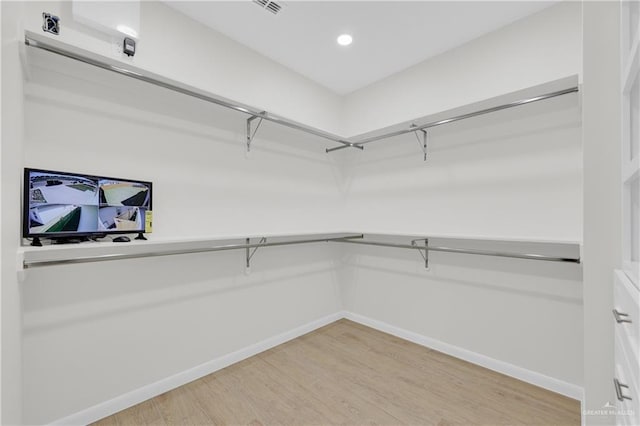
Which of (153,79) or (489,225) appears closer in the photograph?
(153,79)

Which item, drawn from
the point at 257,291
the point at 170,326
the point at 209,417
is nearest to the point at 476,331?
the point at 257,291

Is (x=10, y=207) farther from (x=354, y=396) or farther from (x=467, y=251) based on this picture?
(x=467, y=251)

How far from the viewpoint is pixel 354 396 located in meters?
1.87

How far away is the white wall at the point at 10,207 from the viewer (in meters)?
0.94

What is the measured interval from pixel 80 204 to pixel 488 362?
9.68ft

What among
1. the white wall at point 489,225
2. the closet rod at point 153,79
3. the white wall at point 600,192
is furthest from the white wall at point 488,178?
the closet rod at point 153,79

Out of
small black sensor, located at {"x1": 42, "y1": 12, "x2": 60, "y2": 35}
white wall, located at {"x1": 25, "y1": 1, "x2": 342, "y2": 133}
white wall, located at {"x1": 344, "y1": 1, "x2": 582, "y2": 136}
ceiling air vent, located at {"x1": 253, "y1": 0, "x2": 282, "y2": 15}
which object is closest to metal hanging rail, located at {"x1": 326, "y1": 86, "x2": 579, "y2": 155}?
white wall, located at {"x1": 344, "y1": 1, "x2": 582, "y2": 136}

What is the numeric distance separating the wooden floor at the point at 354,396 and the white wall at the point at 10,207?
79cm

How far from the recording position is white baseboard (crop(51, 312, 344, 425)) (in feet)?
5.20

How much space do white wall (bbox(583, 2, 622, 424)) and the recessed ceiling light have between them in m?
1.53

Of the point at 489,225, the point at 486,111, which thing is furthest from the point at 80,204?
the point at 489,225

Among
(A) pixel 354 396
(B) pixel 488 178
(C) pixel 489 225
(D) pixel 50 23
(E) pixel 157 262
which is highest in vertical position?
(D) pixel 50 23

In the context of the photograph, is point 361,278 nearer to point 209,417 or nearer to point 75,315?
point 209,417

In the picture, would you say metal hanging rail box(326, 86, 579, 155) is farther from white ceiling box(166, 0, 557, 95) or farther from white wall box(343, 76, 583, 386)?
white ceiling box(166, 0, 557, 95)
